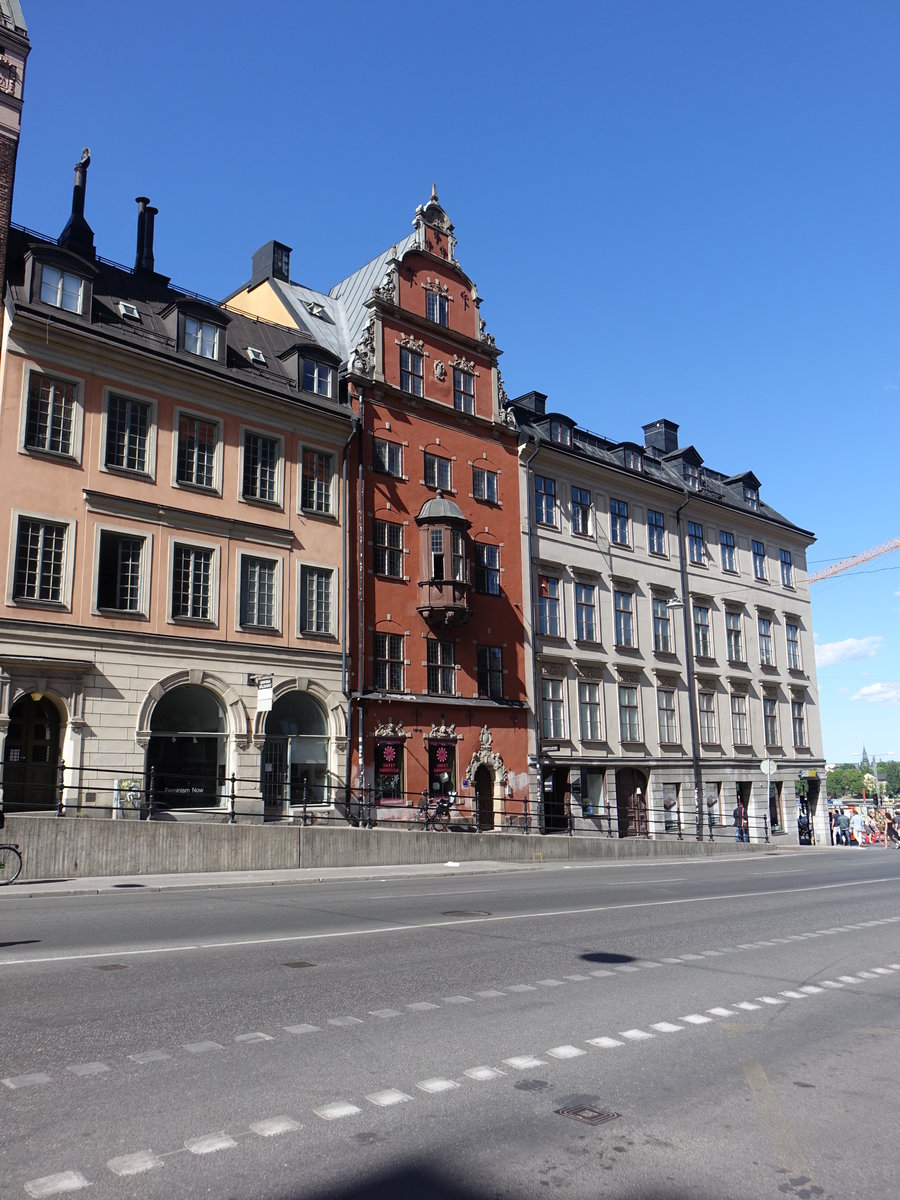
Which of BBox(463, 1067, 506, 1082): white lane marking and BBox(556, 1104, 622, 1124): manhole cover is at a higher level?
BBox(463, 1067, 506, 1082): white lane marking

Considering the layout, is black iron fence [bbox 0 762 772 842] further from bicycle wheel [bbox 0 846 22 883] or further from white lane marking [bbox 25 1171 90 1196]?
white lane marking [bbox 25 1171 90 1196]

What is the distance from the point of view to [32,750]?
23641mm

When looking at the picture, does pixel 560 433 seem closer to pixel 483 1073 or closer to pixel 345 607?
pixel 345 607

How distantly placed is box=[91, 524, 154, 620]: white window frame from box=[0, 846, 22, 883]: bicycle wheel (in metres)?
8.04

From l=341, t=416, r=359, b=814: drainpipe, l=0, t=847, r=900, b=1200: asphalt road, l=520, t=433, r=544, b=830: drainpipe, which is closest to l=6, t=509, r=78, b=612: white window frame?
l=341, t=416, r=359, b=814: drainpipe

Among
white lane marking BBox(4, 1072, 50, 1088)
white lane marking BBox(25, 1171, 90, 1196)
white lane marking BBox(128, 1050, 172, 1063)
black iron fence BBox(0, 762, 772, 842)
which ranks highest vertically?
black iron fence BBox(0, 762, 772, 842)

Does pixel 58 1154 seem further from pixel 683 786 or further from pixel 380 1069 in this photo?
pixel 683 786

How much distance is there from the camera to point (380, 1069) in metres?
5.96

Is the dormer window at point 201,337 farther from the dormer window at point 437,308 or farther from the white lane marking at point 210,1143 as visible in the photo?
the white lane marking at point 210,1143

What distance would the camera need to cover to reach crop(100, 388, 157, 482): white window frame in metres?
25.6

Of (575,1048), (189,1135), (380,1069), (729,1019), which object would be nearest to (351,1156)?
(189,1135)

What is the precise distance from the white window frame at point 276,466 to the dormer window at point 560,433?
14.0 meters

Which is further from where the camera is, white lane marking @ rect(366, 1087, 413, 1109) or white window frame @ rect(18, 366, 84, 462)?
white window frame @ rect(18, 366, 84, 462)

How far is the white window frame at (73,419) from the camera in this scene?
79.3 ft
